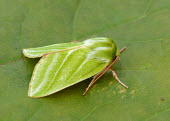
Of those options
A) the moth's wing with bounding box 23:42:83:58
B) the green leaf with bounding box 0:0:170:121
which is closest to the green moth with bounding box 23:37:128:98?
the moth's wing with bounding box 23:42:83:58

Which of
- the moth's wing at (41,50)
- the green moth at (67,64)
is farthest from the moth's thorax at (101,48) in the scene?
the moth's wing at (41,50)

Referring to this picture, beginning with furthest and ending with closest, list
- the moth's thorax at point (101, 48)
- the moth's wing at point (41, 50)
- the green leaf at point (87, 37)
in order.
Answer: the moth's thorax at point (101, 48)
the moth's wing at point (41, 50)
the green leaf at point (87, 37)

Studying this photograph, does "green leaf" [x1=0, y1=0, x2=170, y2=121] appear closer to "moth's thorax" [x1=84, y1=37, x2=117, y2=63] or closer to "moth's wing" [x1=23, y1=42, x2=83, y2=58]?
"moth's wing" [x1=23, y1=42, x2=83, y2=58]

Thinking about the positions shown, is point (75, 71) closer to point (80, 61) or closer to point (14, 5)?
point (80, 61)

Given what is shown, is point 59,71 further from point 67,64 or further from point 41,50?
point 41,50

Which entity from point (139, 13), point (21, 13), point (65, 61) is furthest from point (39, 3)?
point (139, 13)

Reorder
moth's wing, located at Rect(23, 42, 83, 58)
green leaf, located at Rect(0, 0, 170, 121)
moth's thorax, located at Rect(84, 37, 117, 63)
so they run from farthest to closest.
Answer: moth's thorax, located at Rect(84, 37, 117, 63) → moth's wing, located at Rect(23, 42, 83, 58) → green leaf, located at Rect(0, 0, 170, 121)

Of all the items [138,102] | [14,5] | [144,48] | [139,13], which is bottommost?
[138,102]

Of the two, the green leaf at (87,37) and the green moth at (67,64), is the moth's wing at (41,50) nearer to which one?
the green moth at (67,64)
